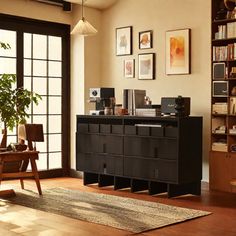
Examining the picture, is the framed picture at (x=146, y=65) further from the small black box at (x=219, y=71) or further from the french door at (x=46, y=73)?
the french door at (x=46, y=73)

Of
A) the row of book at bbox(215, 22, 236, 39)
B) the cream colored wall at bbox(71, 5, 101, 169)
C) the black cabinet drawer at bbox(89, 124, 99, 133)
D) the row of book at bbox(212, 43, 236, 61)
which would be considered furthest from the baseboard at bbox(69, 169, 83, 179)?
the row of book at bbox(215, 22, 236, 39)

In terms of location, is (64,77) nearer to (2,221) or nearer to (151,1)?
(151,1)

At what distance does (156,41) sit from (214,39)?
104 centimetres

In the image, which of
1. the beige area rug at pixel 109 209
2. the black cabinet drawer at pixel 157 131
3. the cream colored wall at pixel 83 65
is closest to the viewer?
the beige area rug at pixel 109 209

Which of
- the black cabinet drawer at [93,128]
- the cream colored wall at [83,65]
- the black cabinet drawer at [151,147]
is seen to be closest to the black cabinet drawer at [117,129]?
the black cabinet drawer at [151,147]

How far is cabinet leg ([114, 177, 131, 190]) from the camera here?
21.6 ft

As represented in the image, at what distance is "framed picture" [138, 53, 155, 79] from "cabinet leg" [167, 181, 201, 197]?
185cm

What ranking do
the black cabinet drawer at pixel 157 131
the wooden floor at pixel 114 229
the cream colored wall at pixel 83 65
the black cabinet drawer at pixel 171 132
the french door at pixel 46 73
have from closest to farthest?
the wooden floor at pixel 114 229 → the black cabinet drawer at pixel 171 132 → the black cabinet drawer at pixel 157 131 → the french door at pixel 46 73 → the cream colored wall at pixel 83 65

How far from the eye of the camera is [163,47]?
7.10 meters

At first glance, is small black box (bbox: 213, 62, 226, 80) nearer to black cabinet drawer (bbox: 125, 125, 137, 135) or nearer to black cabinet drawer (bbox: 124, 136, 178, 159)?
black cabinet drawer (bbox: 124, 136, 178, 159)

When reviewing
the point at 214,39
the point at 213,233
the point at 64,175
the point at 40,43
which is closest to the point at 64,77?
the point at 40,43

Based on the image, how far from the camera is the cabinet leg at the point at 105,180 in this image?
267 inches

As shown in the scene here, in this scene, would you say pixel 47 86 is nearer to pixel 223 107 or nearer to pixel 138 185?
pixel 138 185

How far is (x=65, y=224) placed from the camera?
4.59m
